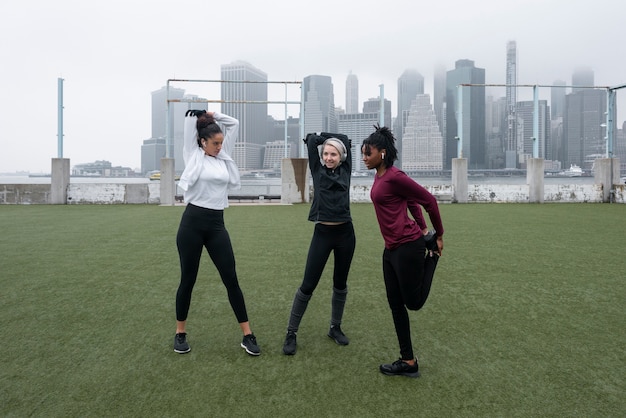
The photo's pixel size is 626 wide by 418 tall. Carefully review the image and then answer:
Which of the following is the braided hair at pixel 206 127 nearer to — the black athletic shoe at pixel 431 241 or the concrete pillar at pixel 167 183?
the black athletic shoe at pixel 431 241

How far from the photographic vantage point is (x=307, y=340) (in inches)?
154

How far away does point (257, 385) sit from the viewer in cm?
307

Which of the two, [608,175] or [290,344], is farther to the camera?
[608,175]

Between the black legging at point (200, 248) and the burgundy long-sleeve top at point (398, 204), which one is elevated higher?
the burgundy long-sleeve top at point (398, 204)

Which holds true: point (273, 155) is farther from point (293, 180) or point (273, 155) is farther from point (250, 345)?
point (250, 345)

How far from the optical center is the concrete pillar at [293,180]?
1853cm

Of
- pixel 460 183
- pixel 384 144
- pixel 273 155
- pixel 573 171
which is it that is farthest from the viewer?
pixel 273 155

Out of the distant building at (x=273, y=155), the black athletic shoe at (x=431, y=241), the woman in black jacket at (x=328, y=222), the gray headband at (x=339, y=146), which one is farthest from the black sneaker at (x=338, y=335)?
the distant building at (x=273, y=155)

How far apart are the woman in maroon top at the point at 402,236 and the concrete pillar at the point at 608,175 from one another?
18.5 meters

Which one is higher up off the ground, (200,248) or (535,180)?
(535,180)

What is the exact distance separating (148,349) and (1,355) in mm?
996

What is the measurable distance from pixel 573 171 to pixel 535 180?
230cm

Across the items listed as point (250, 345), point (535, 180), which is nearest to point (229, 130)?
point (250, 345)

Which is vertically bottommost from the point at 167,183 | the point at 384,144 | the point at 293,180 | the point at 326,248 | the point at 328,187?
the point at 326,248
